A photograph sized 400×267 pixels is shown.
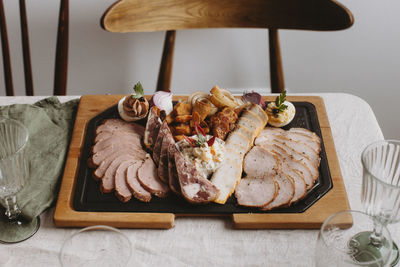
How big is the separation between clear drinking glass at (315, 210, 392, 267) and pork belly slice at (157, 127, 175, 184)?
1.93 feet

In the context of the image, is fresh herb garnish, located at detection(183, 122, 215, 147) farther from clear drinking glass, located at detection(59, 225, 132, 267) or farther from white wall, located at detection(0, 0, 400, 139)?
white wall, located at detection(0, 0, 400, 139)

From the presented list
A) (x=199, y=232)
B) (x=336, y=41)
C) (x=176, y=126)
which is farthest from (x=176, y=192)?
(x=336, y=41)

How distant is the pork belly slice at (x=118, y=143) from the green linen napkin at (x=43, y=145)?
128 mm

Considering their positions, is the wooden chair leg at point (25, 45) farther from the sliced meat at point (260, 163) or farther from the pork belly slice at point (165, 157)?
→ the sliced meat at point (260, 163)

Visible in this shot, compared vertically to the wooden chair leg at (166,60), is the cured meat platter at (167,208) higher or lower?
lower

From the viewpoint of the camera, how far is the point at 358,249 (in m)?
1.43

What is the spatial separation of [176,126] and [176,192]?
317 mm

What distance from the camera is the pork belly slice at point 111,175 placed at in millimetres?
1665

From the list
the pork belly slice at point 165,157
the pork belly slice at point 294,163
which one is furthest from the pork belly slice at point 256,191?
the pork belly slice at point 165,157

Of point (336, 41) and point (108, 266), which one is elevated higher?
point (336, 41)

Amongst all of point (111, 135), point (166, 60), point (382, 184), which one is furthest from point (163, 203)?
point (166, 60)

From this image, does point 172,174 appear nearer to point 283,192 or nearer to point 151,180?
point 151,180

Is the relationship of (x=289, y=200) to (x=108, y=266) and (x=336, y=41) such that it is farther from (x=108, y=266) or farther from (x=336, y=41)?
(x=336, y=41)

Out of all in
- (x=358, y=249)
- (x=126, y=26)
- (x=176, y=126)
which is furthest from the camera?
(x=126, y=26)
